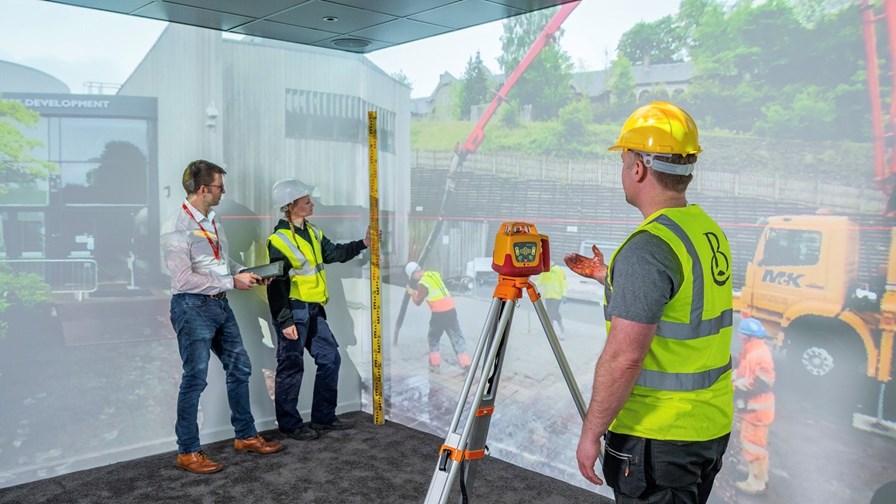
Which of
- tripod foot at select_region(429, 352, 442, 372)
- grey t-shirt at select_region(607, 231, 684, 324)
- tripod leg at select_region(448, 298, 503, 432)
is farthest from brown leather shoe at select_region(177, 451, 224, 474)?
grey t-shirt at select_region(607, 231, 684, 324)

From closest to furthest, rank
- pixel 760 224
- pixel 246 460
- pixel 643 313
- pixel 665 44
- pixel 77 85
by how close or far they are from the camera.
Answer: pixel 643 313
pixel 760 224
pixel 665 44
pixel 77 85
pixel 246 460

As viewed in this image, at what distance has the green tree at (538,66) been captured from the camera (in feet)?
10.8

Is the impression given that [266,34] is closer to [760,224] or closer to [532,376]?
[532,376]

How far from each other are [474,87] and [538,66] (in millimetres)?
464

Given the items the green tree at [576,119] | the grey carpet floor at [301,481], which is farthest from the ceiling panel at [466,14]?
the grey carpet floor at [301,481]

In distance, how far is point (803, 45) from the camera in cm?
250

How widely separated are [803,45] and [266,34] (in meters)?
2.71

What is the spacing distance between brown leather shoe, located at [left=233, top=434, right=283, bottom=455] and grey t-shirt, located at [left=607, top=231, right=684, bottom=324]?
9.16 ft

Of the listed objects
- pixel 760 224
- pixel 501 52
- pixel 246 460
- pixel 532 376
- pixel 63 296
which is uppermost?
pixel 501 52

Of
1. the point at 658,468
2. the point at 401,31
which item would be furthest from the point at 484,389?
the point at 401,31

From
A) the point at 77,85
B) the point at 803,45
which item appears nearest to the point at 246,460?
the point at 77,85

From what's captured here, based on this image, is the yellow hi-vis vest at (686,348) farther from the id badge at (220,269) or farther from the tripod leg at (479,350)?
the id badge at (220,269)

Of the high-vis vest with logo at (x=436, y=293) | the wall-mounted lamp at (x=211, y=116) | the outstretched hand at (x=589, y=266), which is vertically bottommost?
the high-vis vest with logo at (x=436, y=293)

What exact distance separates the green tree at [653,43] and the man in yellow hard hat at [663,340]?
1.38 meters
